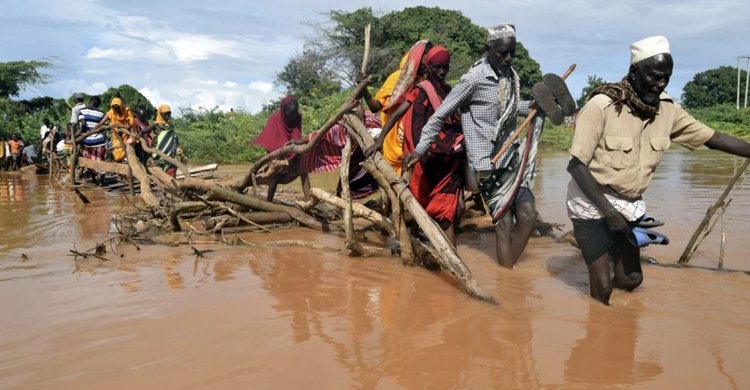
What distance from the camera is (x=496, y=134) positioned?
4332 mm

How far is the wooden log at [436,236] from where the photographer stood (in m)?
3.56

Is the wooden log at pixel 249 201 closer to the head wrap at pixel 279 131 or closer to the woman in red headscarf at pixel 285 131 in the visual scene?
the woman in red headscarf at pixel 285 131

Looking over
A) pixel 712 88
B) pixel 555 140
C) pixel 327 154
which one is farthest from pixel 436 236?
pixel 712 88

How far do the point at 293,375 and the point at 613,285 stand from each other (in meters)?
2.22

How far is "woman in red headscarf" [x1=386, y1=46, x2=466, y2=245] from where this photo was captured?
4578mm

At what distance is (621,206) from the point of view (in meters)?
3.34

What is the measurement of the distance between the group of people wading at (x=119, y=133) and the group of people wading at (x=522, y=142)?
4.79 metres

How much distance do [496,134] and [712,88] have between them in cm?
5524

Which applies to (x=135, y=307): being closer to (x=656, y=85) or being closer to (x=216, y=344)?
(x=216, y=344)

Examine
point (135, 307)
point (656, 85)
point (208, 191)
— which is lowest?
point (135, 307)

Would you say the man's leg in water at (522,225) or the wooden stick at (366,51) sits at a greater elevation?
the wooden stick at (366,51)

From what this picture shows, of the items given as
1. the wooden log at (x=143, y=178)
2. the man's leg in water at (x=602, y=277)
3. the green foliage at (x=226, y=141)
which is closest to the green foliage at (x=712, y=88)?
the green foliage at (x=226, y=141)

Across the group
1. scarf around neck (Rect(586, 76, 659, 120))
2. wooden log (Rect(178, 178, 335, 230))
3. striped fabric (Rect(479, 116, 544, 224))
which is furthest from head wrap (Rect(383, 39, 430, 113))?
scarf around neck (Rect(586, 76, 659, 120))

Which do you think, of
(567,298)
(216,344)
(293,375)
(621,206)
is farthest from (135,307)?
(621,206)
